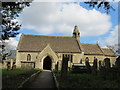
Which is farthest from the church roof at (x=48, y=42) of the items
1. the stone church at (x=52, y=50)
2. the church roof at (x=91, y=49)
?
the church roof at (x=91, y=49)

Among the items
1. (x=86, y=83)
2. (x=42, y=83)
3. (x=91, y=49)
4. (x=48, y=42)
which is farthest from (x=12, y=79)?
(x=91, y=49)

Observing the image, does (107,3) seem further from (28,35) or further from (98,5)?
(28,35)

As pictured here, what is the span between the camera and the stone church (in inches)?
1297

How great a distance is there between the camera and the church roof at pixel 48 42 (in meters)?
36.5

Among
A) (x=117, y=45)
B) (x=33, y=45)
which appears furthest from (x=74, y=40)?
(x=117, y=45)

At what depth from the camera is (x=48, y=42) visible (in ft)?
128

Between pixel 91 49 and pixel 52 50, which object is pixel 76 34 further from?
pixel 52 50

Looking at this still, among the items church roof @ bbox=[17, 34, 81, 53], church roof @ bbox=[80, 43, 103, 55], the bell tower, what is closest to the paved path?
church roof @ bbox=[17, 34, 81, 53]

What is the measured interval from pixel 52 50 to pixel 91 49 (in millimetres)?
12606

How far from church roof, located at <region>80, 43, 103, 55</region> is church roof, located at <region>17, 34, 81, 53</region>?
2695mm

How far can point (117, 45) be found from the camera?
53750 mm

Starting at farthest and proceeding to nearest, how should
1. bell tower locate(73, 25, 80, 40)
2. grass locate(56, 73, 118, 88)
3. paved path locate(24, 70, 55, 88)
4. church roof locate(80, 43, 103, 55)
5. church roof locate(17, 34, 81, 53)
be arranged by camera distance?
bell tower locate(73, 25, 80, 40) → church roof locate(80, 43, 103, 55) → church roof locate(17, 34, 81, 53) → paved path locate(24, 70, 55, 88) → grass locate(56, 73, 118, 88)

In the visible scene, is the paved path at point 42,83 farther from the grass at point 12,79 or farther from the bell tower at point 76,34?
the bell tower at point 76,34

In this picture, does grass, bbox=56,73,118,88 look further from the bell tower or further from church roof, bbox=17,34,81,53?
the bell tower
